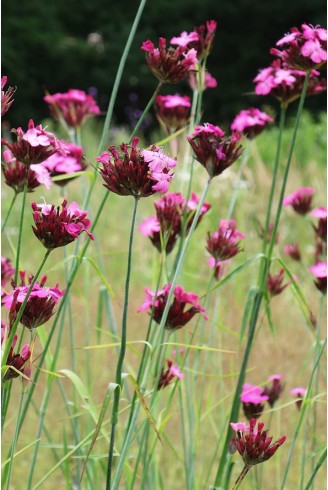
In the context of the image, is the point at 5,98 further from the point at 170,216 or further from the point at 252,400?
the point at 252,400

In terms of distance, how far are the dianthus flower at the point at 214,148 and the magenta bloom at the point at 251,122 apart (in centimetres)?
60

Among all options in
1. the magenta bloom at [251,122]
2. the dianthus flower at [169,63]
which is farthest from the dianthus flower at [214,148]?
the magenta bloom at [251,122]

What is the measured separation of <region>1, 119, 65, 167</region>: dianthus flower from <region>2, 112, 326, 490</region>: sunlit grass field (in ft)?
0.60

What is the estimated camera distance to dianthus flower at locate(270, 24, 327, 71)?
140 cm

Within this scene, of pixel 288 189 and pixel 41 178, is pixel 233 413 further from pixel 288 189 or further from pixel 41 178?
pixel 288 189

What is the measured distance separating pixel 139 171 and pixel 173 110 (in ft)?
2.60

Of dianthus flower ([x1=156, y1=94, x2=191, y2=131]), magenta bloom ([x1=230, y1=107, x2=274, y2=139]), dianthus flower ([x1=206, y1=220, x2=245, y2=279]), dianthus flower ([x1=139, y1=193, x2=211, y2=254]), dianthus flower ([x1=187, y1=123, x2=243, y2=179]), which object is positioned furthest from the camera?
magenta bloom ([x1=230, y1=107, x2=274, y2=139])

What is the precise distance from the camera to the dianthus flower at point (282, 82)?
1584 mm

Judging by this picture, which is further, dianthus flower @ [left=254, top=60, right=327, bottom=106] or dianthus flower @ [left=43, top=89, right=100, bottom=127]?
dianthus flower @ [left=43, top=89, right=100, bottom=127]

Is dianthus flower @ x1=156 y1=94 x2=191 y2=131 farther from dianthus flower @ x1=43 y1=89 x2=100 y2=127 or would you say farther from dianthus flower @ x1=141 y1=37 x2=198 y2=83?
dianthus flower @ x1=141 y1=37 x2=198 y2=83

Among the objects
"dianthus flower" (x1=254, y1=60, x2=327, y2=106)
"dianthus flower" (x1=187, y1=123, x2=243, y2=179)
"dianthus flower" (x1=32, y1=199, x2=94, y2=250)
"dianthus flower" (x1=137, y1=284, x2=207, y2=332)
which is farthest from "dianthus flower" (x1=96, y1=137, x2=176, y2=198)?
"dianthus flower" (x1=254, y1=60, x2=327, y2=106)

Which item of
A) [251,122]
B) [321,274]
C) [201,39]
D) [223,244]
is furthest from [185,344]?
[251,122]

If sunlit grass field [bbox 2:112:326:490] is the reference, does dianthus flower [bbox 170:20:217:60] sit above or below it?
above

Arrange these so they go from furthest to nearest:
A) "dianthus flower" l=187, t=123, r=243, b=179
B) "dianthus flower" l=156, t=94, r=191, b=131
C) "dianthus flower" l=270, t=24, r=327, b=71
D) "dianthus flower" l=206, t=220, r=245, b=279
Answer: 1. "dianthus flower" l=156, t=94, r=191, b=131
2. "dianthus flower" l=206, t=220, r=245, b=279
3. "dianthus flower" l=270, t=24, r=327, b=71
4. "dianthus flower" l=187, t=123, r=243, b=179
